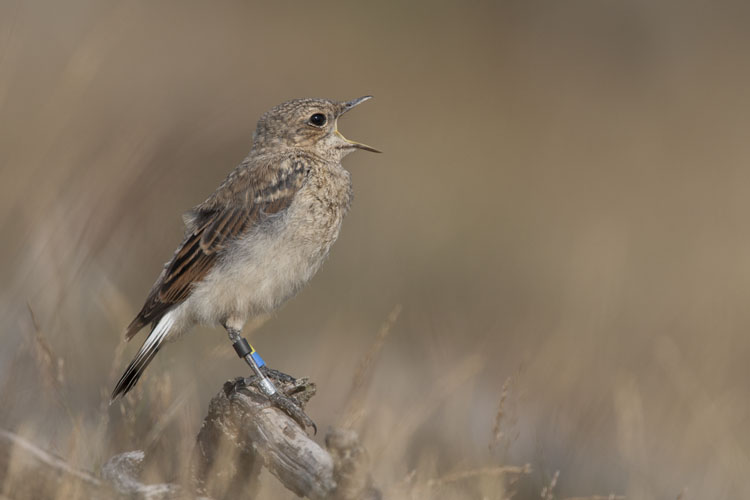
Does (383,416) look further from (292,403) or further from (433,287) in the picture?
(433,287)

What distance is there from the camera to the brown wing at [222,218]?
5016 millimetres

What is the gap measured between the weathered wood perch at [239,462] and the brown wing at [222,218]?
69 cm

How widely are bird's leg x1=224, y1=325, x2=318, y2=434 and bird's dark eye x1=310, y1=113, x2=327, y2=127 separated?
1.27 metres

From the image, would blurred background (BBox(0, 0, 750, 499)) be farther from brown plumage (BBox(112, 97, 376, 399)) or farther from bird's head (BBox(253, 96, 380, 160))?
bird's head (BBox(253, 96, 380, 160))

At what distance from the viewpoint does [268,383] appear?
4641mm

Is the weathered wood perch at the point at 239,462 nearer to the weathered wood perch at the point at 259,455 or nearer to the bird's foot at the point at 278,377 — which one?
the weathered wood perch at the point at 259,455

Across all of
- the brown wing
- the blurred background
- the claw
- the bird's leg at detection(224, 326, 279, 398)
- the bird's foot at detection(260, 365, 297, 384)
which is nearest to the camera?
the claw

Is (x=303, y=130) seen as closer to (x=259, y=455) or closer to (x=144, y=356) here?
(x=144, y=356)

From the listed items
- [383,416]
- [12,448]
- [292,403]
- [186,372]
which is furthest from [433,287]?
[12,448]

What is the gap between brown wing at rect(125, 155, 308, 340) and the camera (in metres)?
5.02

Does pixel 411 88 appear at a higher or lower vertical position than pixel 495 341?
higher

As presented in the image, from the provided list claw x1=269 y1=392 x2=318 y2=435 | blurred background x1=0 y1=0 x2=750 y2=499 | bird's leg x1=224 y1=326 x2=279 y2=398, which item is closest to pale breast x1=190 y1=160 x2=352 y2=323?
bird's leg x1=224 y1=326 x2=279 y2=398

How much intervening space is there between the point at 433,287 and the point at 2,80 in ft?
23.0

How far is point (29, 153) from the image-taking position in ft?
18.8
